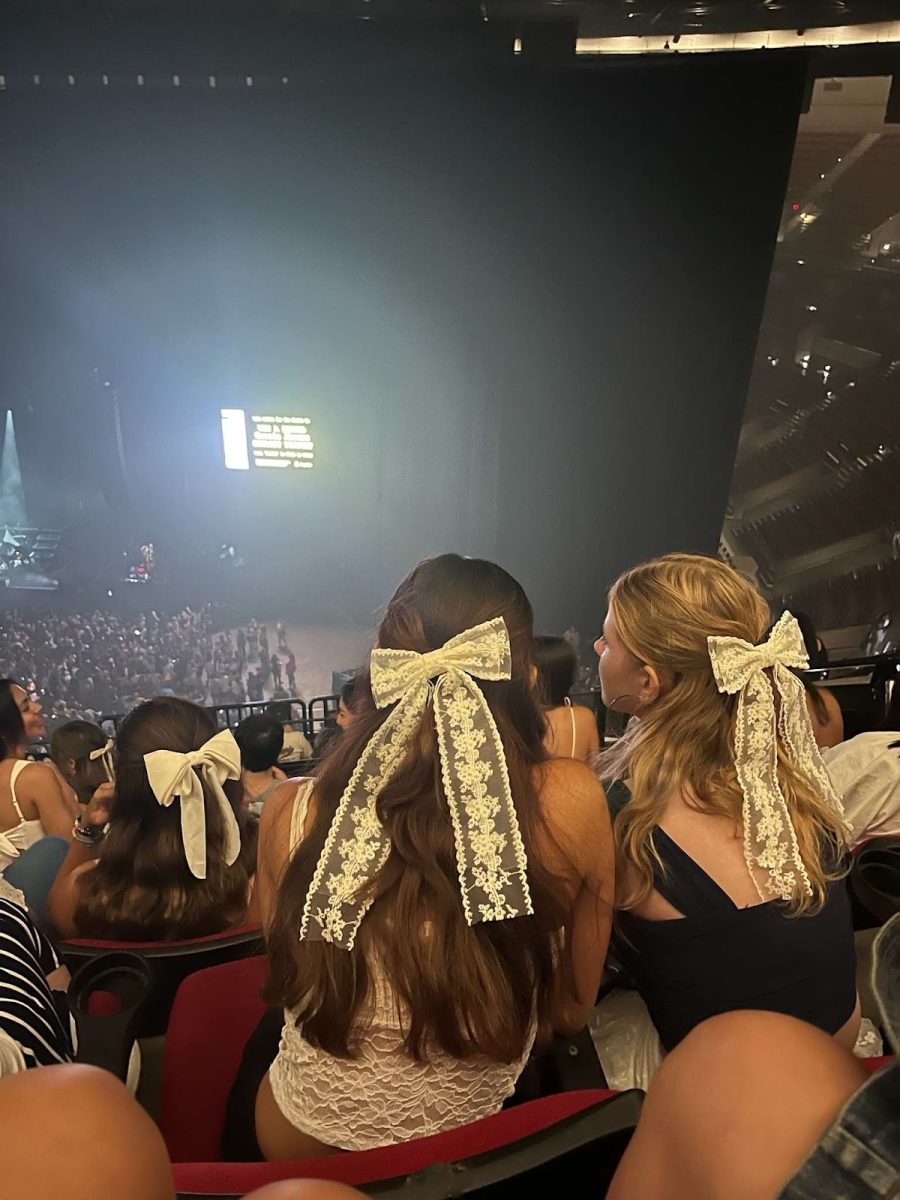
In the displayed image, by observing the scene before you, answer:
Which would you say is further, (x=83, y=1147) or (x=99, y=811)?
(x=99, y=811)

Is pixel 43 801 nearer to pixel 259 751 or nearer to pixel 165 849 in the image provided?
pixel 259 751

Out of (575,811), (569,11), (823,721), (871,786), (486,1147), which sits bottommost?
(823,721)

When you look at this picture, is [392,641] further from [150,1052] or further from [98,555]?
[98,555]

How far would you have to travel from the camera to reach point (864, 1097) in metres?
0.40

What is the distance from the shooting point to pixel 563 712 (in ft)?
7.57

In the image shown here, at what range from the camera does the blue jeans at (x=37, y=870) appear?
2.08 meters

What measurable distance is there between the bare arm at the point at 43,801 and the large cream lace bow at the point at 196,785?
97 centimetres

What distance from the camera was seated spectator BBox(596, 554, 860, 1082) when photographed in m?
1.09

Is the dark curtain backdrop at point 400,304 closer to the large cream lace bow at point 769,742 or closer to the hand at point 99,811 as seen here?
the hand at point 99,811

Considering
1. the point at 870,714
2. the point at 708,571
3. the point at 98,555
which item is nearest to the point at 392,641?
the point at 708,571

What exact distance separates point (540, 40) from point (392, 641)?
14.8 feet

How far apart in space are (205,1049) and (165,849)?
1.43ft

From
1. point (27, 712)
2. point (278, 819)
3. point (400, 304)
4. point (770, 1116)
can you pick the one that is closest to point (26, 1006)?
point (278, 819)

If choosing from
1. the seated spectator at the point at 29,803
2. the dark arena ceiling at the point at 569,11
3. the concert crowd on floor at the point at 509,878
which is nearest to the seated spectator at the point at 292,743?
the seated spectator at the point at 29,803
